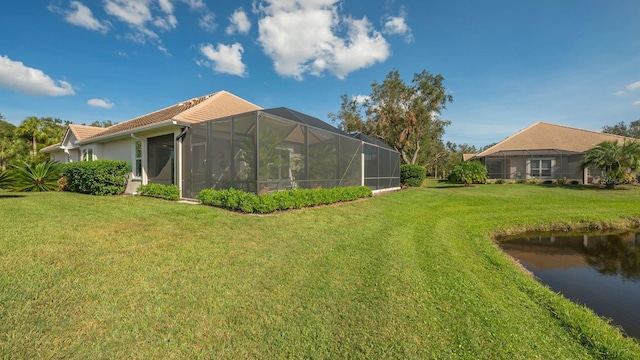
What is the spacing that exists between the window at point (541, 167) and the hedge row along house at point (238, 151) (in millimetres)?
18174

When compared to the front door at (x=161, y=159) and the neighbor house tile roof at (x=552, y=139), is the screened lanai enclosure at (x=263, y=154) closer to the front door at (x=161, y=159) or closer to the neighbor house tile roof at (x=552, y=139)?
the front door at (x=161, y=159)

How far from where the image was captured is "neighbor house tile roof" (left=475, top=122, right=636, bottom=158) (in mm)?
22766

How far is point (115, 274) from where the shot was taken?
304cm

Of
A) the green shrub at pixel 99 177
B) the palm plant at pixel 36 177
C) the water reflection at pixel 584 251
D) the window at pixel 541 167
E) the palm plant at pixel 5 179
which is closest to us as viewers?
the water reflection at pixel 584 251

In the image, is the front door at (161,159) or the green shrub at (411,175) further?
the green shrub at (411,175)

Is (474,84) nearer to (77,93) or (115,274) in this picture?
(115,274)

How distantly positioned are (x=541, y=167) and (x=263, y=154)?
26.0m

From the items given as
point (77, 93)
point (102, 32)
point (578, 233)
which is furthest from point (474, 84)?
point (77, 93)

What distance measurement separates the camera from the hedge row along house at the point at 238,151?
24.2 feet

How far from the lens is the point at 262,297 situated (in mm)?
2836

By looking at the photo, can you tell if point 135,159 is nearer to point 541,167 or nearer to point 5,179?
point 5,179

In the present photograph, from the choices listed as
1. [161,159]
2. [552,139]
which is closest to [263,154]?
[161,159]

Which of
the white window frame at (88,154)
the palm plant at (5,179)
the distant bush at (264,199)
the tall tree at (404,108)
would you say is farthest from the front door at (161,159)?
the tall tree at (404,108)

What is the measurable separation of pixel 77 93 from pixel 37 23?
9.68 m
